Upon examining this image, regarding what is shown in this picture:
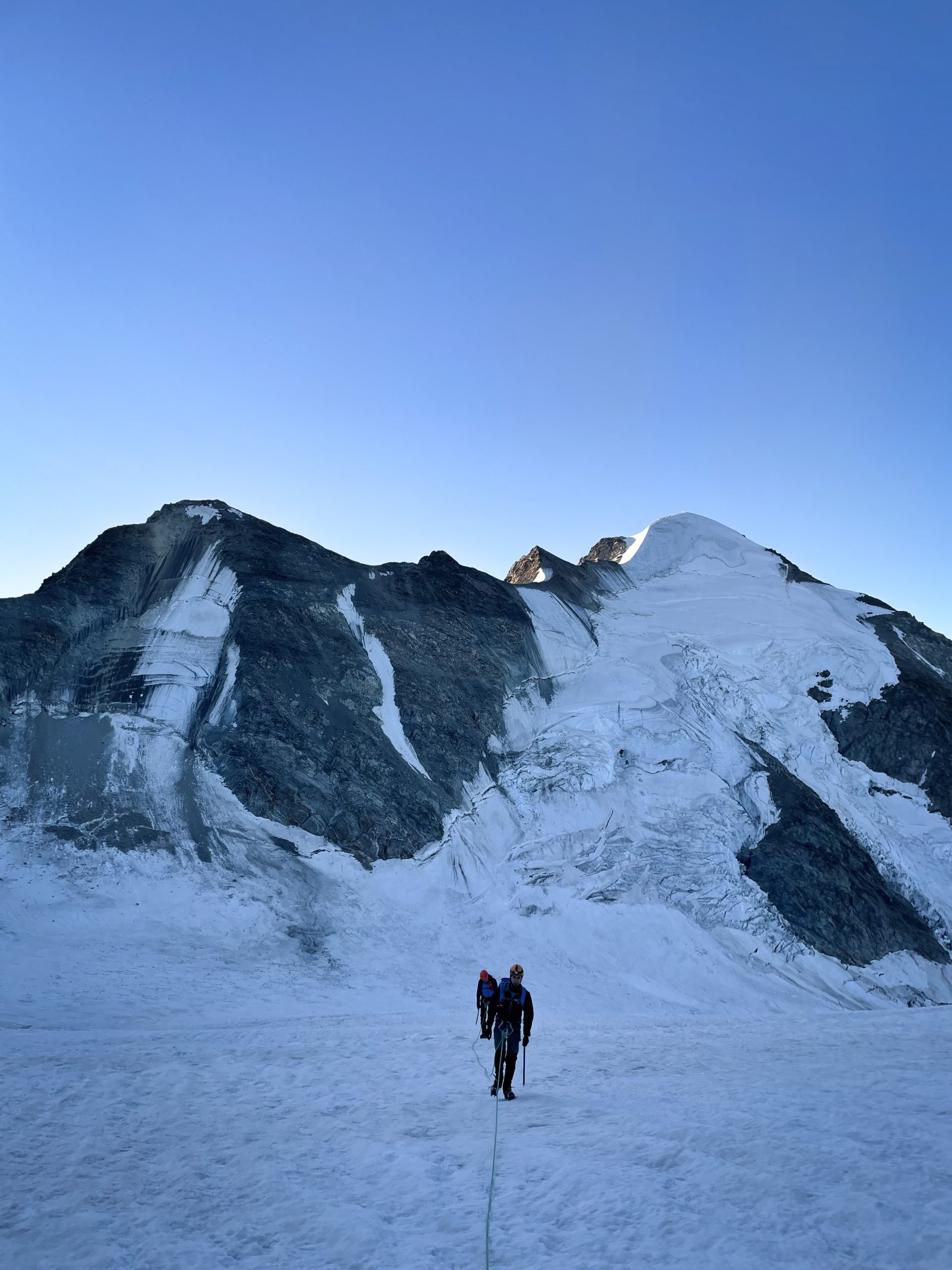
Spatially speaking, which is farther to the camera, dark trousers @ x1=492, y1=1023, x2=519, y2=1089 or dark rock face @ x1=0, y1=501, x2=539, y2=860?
dark rock face @ x1=0, y1=501, x2=539, y2=860

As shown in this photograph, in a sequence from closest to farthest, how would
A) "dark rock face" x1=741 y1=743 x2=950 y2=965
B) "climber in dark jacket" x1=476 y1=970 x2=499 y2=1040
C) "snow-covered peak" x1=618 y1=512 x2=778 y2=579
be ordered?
"climber in dark jacket" x1=476 y1=970 x2=499 y2=1040
"dark rock face" x1=741 y1=743 x2=950 y2=965
"snow-covered peak" x1=618 y1=512 x2=778 y2=579

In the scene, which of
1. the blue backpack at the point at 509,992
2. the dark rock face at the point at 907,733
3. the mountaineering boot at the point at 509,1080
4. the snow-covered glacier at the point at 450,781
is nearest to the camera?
the mountaineering boot at the point at 509,1080

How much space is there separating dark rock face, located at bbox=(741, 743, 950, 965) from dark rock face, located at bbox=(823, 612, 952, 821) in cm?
560

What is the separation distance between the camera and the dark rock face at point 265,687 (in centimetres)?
2395

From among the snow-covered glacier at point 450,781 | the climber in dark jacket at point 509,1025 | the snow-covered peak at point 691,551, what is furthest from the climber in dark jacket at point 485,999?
the snow-covered peak at point 691,551

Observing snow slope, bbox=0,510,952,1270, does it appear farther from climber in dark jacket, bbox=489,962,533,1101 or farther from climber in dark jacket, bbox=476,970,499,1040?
climber in dark jacket, bbox=476,970,499,1040

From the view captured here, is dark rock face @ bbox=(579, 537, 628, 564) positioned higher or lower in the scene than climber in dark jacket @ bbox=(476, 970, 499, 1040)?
higher

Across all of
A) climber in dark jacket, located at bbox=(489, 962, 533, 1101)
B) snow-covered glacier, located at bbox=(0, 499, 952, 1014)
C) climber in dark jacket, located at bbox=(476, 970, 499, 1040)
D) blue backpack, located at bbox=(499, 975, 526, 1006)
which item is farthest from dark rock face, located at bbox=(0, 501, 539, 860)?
climber in dark jacket, located at bbox=(489, 962, 533, 1101)

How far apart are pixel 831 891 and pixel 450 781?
42.8ft

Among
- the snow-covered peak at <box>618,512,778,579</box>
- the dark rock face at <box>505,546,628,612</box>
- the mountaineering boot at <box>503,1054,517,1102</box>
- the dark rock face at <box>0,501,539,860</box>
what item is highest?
the snow-covered peak at <box>618,512,778,579</box>

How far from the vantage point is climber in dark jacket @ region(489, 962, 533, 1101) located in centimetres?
906

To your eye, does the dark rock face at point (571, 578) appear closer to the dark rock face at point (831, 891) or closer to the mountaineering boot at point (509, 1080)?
the dark rock face at point (831, 891)

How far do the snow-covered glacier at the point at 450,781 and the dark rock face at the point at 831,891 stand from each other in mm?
99

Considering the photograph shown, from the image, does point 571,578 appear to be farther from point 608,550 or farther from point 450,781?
point 450,781
